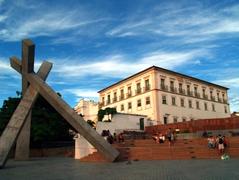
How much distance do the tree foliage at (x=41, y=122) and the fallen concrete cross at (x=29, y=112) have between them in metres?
8.41

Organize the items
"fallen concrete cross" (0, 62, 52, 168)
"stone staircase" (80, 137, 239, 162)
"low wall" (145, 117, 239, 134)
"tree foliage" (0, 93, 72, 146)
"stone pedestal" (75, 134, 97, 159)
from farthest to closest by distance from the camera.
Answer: "low wall" (145, 117, 239, 134) → "tree foliage" (0, 93, 72, 146) → "stone pedestal" (75, 134, 97, 159) → "stone staircase" (80, 137, 239, 162) → "fallen concrete cross" (0, 62, 52, 168)

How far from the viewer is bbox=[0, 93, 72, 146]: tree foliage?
24203 millimetres

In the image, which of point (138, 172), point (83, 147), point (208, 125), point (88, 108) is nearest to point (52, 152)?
point (83, 147)

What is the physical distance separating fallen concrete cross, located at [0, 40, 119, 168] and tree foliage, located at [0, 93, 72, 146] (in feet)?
27.6

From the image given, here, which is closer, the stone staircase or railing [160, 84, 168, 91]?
the stone staircase

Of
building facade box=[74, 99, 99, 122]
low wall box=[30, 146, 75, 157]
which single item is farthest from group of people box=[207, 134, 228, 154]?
building facade box=[74, 99, 99, 122]

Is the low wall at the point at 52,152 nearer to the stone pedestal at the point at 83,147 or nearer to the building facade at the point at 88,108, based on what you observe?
the stone pedestal at the point at 83,147

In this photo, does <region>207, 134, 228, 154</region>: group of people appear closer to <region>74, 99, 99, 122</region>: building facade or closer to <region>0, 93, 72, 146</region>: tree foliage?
<region>0, 93, 72, 146</region>: tree foliage

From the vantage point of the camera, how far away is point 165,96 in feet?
140

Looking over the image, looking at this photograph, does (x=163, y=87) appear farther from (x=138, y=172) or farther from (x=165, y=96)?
(x=138, y=172)

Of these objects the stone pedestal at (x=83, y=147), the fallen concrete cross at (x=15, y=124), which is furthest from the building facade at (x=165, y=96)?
the fallen concrete cross at (x=15, y=124)

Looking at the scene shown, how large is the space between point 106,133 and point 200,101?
28.7 metres

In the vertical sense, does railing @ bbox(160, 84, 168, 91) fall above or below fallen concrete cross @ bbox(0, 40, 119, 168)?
above

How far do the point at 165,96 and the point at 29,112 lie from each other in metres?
29.9
